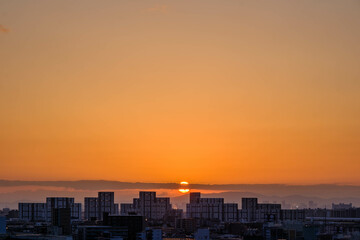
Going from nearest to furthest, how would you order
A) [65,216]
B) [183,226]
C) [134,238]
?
[134,238] → [65,216] → [183,226]

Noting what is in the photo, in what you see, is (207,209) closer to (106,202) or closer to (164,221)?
(164,221)

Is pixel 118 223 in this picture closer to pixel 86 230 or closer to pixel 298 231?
pixel 86 230

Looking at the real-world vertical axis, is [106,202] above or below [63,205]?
above

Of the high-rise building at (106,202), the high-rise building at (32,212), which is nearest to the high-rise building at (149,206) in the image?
the high-rise building at (106,202)

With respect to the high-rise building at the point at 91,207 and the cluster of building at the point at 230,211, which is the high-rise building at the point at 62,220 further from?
the cluster of building at the point at 230,211

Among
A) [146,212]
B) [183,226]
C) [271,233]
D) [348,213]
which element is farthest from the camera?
[348,213]

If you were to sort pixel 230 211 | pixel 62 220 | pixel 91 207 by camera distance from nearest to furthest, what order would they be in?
pixel 62 220, pixel 91 207, pixel 230 211

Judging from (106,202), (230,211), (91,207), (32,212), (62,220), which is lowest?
(230,211)

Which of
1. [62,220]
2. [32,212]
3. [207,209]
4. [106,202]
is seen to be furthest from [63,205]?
[62,220]

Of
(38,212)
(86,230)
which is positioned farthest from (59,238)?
(38,212)
